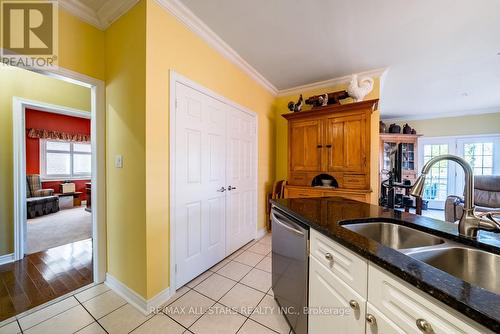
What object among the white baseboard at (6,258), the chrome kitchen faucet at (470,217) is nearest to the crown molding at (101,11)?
the chrome kitchen faucet at (470,217)

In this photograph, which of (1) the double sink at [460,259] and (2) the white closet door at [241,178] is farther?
(2) the white closet door at [241,178]

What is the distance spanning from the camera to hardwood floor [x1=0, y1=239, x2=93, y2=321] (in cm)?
170

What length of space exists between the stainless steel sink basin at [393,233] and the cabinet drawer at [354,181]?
5.20 ft

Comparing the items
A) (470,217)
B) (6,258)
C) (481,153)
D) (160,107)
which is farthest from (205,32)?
(481,153)

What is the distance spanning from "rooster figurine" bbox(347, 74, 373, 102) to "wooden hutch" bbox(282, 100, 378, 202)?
7.7 inches

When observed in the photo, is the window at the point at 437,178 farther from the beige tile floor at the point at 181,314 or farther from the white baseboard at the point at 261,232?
the beige tile floor at the point at 181,314

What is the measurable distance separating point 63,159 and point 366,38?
7.70m

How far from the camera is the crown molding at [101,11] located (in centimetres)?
171

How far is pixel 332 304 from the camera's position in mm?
1006

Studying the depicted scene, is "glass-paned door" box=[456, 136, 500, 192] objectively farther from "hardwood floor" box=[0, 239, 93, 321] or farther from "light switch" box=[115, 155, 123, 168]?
"hardwood floor" box=[0, 239, 93, 321]

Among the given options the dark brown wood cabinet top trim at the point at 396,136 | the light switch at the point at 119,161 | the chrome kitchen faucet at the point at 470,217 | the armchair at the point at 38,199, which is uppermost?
the dark brown wood cabinet top trim at the point at 396,136

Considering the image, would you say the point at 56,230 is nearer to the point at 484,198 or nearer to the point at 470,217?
the point at 470,217

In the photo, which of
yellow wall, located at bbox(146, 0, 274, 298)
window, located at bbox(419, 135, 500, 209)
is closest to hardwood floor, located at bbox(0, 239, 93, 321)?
yellow wall, located at bbox(146, 0, 274, 298)

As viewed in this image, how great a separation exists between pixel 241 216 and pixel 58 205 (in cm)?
511
